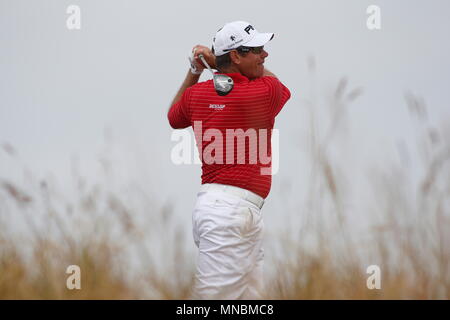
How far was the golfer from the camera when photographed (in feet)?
15.5

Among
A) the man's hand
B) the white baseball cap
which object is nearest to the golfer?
the white baseball cap

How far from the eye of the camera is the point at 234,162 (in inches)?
190

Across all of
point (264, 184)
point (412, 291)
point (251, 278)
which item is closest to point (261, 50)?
point (264, 184)

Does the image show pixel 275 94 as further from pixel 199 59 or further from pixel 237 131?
pixel 199 59

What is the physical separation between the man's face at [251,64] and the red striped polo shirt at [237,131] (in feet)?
0.25

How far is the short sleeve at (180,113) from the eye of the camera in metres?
5.07

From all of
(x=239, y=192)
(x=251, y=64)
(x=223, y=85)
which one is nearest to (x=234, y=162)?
(x=239, y=192)

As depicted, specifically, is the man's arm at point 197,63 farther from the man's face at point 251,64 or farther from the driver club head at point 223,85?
the driver club head at point 223,85

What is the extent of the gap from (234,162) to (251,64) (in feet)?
2.05

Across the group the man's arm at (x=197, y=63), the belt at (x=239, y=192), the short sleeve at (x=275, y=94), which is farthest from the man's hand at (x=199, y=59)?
the belt at (x=239, y=192)
